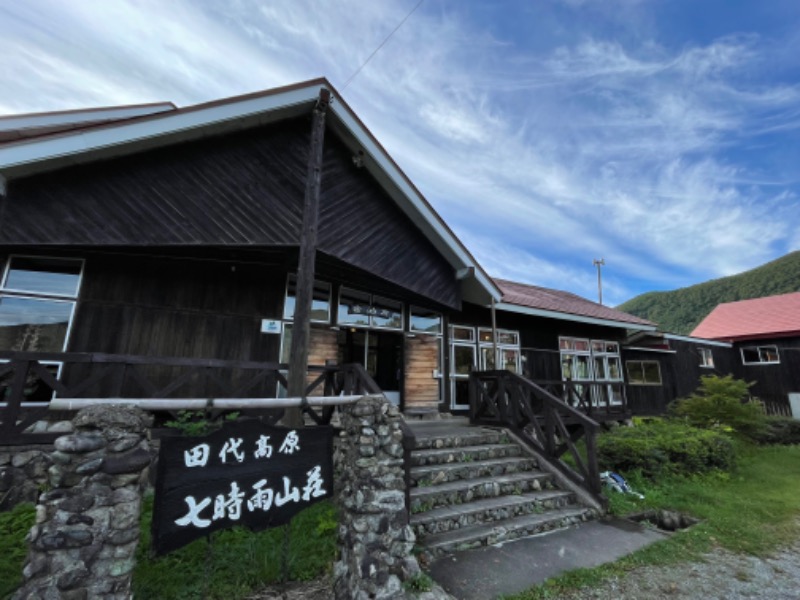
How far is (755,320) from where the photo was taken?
65.2 feet

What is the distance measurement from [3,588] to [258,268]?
216 inches

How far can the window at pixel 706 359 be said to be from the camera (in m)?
17.7

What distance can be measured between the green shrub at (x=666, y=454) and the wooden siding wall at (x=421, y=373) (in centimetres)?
389

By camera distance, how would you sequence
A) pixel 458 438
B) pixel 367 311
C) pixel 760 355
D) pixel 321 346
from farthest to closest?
pixel 760 355, pixel 367 311, pixel 321 346, pixel 458 438

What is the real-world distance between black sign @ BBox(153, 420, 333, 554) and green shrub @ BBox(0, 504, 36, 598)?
1.91m

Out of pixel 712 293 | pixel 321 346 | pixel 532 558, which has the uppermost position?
pixel 712 293

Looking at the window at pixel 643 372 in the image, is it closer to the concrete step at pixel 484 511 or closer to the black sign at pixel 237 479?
the concrete step at pixel 484 511

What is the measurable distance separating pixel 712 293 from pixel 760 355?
33.4 metres

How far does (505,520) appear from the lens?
488 cm

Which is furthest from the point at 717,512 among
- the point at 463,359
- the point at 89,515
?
the point at 89,515

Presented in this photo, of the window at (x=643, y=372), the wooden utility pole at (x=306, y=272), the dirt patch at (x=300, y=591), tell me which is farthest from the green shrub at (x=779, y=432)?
the dirt patch at (x=300, y=591)

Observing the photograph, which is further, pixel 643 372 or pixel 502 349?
pixel 643 372

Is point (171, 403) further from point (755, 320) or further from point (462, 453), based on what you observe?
point (755, 320)

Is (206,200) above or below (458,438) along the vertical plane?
above
